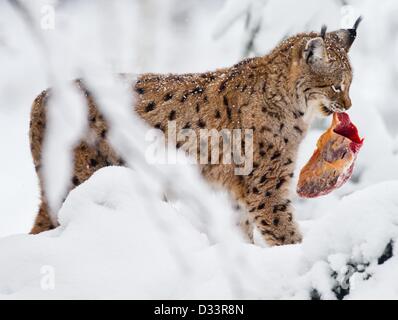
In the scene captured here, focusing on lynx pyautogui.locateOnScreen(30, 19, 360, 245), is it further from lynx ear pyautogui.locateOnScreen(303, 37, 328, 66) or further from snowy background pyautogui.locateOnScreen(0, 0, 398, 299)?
snowy background pyautogui.locateOnScreen(0, 0, 398, 299)

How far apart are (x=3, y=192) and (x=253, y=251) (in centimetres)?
728

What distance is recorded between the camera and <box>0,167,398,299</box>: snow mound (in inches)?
125

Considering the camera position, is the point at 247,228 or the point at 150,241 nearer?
the point at 150,241

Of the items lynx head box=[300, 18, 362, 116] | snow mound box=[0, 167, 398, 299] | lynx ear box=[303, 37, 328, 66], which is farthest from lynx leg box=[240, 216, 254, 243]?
snow mound box=[0, 167, 398, 299]

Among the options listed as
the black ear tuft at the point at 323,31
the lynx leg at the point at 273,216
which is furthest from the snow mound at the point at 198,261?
the black ear tuft at the point at 323,31

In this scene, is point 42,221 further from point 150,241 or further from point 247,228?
point 150,241

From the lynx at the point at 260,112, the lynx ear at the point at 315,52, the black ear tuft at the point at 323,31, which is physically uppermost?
the black ear tuft at the point at 323,31

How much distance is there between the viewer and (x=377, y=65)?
27.5ft

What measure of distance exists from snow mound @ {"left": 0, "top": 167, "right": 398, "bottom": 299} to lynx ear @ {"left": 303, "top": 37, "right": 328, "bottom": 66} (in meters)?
2.02

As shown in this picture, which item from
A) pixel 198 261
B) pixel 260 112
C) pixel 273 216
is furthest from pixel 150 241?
pixel 260 112

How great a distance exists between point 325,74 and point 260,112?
0.50m

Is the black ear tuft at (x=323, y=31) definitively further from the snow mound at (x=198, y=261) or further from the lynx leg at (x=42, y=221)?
the lynx leg at (x=42, y=221)

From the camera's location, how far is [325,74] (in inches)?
210

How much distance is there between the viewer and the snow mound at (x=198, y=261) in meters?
3.18
